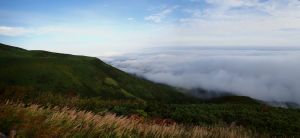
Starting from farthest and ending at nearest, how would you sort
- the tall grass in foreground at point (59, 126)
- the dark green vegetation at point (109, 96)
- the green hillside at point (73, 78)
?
the green hillside at point (73, 78) → the dark green vegetation at point (109, 96) → the tall grass in foreground at point (59, 126)

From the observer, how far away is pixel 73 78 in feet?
284

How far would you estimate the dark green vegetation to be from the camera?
20.5m

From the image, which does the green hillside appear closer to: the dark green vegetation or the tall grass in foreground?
the dark green vegetation

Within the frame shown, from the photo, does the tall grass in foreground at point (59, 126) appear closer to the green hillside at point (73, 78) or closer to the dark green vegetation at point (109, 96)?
the dark green vegetation at point (109, 96)

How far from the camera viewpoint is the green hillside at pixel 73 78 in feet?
248

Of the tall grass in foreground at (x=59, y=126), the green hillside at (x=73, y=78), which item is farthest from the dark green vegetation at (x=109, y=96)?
the tall grass in foreground at (x=59, y=126)

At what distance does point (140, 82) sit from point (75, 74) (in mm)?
28347

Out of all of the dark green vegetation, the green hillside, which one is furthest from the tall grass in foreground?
the green hillside

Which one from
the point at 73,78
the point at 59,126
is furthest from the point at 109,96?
the point at 59,126

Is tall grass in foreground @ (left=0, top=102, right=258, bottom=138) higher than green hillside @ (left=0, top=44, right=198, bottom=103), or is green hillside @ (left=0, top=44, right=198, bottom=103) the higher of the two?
tall grass in foreground @ (left=0, top=102, right=258, bottom=138)

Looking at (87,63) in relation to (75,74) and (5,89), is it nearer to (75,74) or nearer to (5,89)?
(75,74)

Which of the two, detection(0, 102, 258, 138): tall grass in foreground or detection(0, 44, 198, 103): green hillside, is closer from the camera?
detection(0, 102, 258, 138): tall grass in foreground

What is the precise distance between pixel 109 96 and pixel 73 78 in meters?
11.2

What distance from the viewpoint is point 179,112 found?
22672 mm
